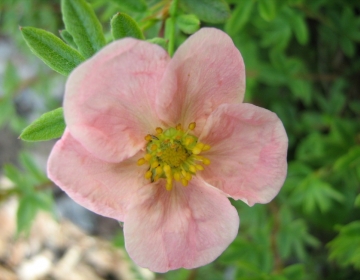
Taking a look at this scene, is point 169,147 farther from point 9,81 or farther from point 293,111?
point 9,81

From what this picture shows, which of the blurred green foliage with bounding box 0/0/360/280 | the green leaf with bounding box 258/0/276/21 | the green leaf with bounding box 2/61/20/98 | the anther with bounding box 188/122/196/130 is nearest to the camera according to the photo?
the anther with bounding box 188/122/196/130

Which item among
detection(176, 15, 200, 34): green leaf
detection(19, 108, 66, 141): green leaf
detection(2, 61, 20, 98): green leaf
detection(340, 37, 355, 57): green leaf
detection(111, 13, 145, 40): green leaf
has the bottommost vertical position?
detection(2, 61, 20, 98): green leaf

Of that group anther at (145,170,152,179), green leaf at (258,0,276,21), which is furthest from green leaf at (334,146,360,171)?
anther at (145,170,152,179)

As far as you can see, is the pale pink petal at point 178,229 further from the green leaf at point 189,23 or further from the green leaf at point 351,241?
the green leaf at point 351,241

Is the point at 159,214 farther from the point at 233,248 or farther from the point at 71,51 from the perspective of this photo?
the point at 233,248

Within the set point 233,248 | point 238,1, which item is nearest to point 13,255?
point 233,248

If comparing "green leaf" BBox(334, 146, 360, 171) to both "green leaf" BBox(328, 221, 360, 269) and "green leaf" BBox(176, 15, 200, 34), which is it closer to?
"green leaf" BBox(328, 221, 360, 269)

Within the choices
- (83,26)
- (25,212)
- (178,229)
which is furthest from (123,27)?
(25,212)
